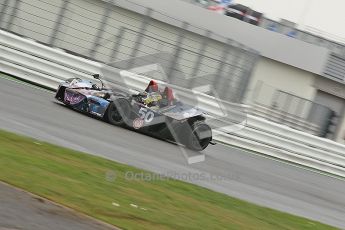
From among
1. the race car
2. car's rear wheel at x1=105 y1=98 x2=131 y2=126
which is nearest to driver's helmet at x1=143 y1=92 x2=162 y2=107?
the race car

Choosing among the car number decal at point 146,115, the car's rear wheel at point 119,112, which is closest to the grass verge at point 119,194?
A: the car number decal at point 146,115

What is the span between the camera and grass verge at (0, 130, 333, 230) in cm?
734

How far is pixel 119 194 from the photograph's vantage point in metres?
8.20

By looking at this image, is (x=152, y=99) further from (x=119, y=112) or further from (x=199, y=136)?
(x=199, y=136)

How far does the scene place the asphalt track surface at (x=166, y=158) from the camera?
1091 centimetres

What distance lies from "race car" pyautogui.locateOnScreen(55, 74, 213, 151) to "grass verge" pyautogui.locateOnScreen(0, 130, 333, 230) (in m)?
3.72

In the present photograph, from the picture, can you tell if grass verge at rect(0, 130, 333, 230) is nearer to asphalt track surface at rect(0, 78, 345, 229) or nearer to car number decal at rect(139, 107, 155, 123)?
asphalt track surface at rect(0, 78, 345, 229)

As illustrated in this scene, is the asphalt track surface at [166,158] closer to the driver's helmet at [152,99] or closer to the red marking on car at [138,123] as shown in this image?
the red marking on car at [138,123]

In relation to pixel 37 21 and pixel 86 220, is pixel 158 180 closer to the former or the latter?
pixel 86 220

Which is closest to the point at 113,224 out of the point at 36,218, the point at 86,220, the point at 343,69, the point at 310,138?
the point at 86,220

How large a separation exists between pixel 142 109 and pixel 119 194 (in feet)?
18.5

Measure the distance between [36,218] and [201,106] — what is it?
11879 millimetres

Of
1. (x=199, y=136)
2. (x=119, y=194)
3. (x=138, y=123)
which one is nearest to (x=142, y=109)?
(x=138, y=123)

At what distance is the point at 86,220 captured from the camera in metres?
6.74
